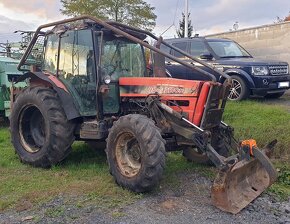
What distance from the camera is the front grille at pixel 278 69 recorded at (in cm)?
1103

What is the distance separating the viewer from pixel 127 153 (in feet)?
18.9

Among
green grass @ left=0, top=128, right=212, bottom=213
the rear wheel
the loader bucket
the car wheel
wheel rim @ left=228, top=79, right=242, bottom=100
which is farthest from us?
the rear wheel

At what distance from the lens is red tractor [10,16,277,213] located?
523cm

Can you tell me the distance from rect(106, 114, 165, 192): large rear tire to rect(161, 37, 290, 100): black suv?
16.5ft

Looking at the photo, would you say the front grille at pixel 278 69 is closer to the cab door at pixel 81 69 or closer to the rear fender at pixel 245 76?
the rear fender at pixel 245 76

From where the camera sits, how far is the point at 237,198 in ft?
16.5

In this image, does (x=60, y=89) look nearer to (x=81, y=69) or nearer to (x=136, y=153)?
(x=81, y=69)

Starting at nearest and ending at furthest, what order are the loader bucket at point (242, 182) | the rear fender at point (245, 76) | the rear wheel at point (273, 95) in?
the loader bucket at point (242, 182)
the rear fender at point (245, 76)
the rear wheel at point (273, 95)

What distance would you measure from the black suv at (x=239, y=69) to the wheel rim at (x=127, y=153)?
499cm

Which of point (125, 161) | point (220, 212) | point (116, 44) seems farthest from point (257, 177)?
point (116, 44)

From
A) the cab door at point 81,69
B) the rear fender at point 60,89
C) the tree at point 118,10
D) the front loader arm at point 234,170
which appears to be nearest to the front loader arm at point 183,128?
the front loader arm at point 234,170

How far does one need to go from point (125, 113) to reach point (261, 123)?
3616 millimetres

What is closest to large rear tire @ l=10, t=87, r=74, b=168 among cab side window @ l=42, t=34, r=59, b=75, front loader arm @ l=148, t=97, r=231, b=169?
cab side window @ l=42, t=34, r=59, b=75

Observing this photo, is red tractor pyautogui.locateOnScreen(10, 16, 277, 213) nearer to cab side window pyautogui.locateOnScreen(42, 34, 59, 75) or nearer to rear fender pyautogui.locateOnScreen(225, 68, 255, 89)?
cab side window pyautogui.locateOnScreen(42, 34, 59, 75)
